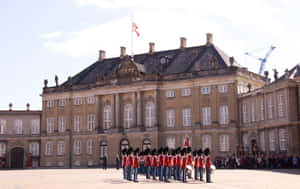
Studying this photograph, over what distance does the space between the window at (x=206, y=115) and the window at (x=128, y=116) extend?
9068 mm

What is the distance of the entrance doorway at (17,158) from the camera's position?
60.0 metres

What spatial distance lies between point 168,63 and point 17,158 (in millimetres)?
23345

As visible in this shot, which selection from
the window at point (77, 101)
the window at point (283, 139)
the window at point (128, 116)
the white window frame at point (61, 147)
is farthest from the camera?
the white window frame at point (61, 147)

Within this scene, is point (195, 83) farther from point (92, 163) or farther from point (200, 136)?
point (92, 163)

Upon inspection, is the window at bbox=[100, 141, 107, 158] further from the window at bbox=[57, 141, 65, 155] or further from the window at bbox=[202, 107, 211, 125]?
the window at bbox=[202, 107, 211, 125]

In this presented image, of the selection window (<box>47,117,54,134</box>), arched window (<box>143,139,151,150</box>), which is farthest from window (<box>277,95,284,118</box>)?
window (<box>47,117,54,134</box>)

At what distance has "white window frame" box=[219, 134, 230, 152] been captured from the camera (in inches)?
1885

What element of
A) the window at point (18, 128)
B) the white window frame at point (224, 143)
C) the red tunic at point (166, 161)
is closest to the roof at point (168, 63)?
the white window frame at point (224, 143)

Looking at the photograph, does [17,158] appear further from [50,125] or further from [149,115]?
[149,115]

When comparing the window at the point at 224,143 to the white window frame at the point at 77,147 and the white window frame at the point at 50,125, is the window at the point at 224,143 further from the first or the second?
the white window frame at the point at 50,125

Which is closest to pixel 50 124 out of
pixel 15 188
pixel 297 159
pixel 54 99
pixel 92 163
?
pixel 54 99

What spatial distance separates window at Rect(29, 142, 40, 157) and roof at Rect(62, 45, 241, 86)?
8.80 meters

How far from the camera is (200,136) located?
1953 inches

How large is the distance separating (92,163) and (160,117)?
10.3 meters
